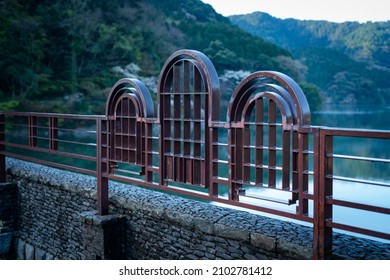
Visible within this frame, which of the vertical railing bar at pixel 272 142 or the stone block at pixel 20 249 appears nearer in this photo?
the vertical railing bar at pixel 272 142

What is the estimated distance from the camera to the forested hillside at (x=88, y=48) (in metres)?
17.1

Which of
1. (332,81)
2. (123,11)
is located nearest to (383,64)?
(332,81)

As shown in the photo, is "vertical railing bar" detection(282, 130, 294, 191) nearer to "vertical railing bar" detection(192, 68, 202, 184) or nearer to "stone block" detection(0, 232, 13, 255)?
"vertical railing bar" detection(192, 68, 202, 184)

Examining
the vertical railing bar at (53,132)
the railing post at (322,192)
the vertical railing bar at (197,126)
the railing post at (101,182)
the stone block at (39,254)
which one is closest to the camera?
the railing post at (322,192)

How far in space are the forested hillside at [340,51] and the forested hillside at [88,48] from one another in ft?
7.11

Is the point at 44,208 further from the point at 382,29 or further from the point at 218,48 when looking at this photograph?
the point at 218,48

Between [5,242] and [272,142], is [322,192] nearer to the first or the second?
[272,142]

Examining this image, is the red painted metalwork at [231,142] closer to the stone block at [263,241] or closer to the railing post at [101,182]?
the railing post at [101,182]

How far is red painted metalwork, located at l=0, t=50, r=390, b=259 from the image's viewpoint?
2.67 meters

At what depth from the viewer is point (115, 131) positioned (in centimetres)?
414

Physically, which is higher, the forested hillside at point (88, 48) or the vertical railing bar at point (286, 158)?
the forested hillside at point (88, 48)

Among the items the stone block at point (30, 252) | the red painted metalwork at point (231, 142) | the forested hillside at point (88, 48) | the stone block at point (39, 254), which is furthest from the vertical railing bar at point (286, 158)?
the forested hillside at point (88, 48)

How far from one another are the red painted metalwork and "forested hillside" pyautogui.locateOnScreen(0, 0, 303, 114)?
1322cm

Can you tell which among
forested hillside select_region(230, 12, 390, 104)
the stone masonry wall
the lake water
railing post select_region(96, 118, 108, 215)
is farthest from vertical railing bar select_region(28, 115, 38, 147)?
forested hillside select_region(230, 12, 390, 104)
